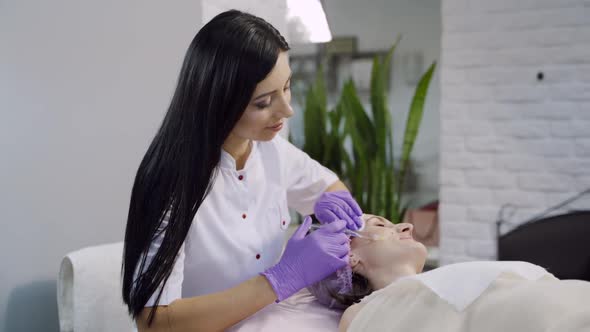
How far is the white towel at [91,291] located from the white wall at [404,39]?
8.49ft

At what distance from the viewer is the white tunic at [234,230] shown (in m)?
1.34

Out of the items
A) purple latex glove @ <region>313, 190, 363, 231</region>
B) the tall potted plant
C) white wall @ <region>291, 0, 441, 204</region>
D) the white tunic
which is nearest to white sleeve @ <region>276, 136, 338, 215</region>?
the white tunic

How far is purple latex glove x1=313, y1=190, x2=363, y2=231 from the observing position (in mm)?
1405

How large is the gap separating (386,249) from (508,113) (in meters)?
1.76

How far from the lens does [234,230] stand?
4.54 feet

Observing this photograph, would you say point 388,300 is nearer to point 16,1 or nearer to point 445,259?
point 16,1

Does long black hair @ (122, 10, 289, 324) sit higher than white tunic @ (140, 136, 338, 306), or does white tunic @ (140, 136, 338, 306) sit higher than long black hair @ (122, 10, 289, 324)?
long black hair @ (122, 10, 289, 324)

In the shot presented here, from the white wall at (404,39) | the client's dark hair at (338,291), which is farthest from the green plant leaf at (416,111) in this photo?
the client's dark hair at (338,291)

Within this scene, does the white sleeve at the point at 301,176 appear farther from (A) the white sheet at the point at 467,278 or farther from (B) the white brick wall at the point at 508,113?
(B) the white brick wall at the point at 508,113

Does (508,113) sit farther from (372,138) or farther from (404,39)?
(404,39)

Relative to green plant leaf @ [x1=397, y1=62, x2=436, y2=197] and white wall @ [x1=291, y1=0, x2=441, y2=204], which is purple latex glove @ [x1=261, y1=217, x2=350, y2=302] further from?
white wall @ [x1=291, y1=0, x2=441, y2=204]

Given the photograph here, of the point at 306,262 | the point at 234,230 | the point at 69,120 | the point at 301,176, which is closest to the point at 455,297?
the point at 306,262

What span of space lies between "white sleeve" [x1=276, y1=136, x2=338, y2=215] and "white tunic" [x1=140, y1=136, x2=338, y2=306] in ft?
0.26

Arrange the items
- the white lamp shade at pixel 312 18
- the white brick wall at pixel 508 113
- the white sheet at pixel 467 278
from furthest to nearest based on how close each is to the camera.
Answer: the white brick wall at pixel 508 113 < the white lamp shade at pixel 312 18 < the white sheet at pixel 467 278
